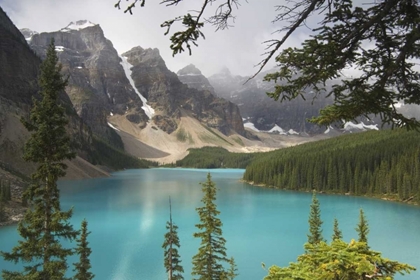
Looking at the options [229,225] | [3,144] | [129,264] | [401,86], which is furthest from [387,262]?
[3,144]

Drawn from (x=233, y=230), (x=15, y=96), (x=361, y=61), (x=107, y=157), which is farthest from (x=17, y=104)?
(x=361, y=61)

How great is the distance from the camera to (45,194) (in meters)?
11.9

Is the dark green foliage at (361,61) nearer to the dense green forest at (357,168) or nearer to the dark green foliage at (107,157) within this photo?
the dense green forest at (357,168)

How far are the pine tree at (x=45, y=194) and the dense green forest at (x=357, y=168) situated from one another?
2663 inches

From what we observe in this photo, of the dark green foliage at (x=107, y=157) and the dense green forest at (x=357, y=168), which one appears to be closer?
the dense green forest at (x=357, y=168)

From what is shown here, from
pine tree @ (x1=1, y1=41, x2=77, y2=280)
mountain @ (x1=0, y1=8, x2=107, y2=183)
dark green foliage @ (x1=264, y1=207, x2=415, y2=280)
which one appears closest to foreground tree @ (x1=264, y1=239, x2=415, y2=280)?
dark green foliage @ (x1=264, y1=207, x2=415, y2=280)

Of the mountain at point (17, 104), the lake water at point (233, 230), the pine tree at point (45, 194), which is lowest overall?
the lake water at point (233, 230)

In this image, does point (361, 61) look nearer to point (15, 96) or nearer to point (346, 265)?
point (346, 265)

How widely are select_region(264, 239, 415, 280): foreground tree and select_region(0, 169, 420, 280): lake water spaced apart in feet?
64.5

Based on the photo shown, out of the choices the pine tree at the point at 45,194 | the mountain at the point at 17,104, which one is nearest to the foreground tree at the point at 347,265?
the pine tree at the point at 45,194

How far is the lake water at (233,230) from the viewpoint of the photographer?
2572cm

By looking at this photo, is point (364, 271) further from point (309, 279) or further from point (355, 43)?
point (355, 43)

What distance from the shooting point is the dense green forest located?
7119cm

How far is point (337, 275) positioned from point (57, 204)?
10646mm
